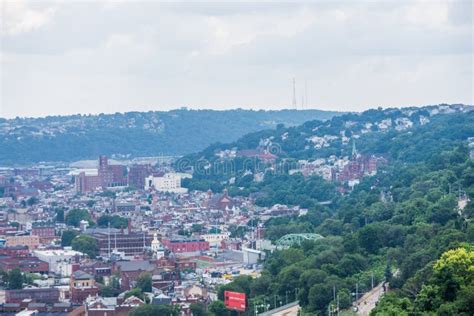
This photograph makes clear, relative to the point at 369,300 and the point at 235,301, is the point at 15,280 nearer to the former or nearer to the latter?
the point at 235,301

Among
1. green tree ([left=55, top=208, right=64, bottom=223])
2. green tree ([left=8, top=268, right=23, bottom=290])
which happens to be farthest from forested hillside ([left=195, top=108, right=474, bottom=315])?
green tree ([left=55, top=208, right=64, bottom=223])

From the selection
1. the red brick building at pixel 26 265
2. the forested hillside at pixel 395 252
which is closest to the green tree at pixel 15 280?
the red brick building at pixel 26 265

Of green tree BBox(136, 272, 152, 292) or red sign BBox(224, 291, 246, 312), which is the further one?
green tree BBox(136, 272, 152, 292)

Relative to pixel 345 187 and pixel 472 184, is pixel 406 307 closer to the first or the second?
pixel 472 184

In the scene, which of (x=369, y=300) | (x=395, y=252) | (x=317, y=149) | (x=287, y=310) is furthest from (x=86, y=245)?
(x=317, y=149)

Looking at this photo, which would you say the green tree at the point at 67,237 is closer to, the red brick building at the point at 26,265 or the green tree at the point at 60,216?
the red brick building at the point at 26,265

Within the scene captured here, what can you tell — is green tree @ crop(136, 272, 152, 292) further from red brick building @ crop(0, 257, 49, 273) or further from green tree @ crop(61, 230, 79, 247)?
green tree @ crop(61, 230, 79, 247)
